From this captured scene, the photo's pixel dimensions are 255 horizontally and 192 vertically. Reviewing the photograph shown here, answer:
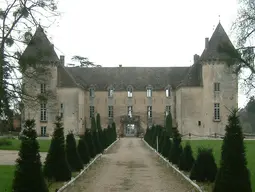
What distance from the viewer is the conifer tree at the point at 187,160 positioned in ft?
47.4

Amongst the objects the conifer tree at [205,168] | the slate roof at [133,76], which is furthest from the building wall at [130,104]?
the conifer tree at [205,168]

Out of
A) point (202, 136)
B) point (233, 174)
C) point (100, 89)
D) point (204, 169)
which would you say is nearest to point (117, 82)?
point (100, 89)

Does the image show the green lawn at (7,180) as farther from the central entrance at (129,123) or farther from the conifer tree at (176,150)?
the central entrance at (129,123)

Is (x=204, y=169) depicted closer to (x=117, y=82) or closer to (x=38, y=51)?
(x=38, y=51)

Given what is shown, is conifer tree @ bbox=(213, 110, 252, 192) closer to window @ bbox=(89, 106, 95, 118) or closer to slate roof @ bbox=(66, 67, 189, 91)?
slate roof @ bbox=(66, 67, 189, 91)

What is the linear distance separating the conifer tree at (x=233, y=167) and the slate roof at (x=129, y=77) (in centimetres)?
4261

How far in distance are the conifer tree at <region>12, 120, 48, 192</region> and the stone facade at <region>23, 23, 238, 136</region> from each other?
3308 cm

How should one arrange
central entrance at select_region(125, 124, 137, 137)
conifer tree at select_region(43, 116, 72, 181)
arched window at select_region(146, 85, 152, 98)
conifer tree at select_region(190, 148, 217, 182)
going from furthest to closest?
1. central entrance at select_region(125, 124, 137, 137)
2. arched window at select_region(146, 85, 152, 98)
3. conifer tree at select_region(43, 116, 72, 181)
4. conifer tree at select_region(190, 148, 217, 182)

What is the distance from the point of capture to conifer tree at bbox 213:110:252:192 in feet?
27.6

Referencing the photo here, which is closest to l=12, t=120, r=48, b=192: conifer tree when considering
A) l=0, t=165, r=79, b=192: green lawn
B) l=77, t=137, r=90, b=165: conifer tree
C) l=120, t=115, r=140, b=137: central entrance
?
l=0, t=165, r=79, b=192: green lawn

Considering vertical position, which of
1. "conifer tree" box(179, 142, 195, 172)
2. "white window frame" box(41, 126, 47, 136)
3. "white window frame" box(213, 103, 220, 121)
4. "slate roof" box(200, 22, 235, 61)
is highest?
"slate roof" box(200, 22, 235, 61)

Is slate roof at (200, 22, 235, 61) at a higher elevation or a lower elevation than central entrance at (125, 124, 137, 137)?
higher

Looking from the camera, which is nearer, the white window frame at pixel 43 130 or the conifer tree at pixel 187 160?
the conifer tree at pixel 187 160

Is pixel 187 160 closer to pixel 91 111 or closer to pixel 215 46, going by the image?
pixel 215 46
